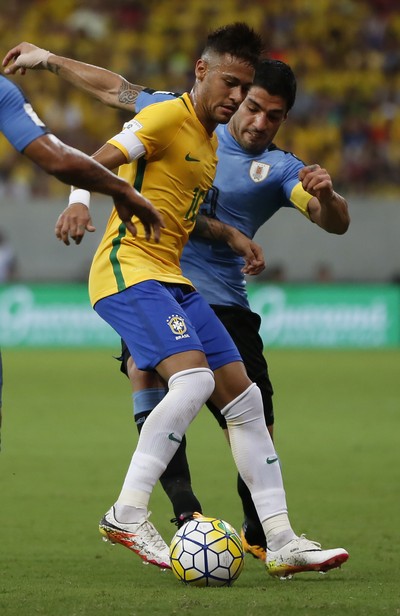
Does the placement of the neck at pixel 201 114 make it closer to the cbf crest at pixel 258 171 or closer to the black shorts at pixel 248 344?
the cbf crest at pixel 258 171

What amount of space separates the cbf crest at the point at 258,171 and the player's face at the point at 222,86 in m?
0.76

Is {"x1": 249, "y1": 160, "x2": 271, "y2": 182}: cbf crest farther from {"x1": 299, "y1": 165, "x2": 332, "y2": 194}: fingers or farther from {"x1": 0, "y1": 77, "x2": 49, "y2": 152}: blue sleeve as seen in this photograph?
{"x1": 0, "y1": 77, "x2": 49, "y2": 152}: blue sleeve

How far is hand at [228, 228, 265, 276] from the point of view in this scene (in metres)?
5.46

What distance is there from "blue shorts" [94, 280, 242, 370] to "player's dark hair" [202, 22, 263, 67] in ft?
3.37

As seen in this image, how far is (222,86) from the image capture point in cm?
503

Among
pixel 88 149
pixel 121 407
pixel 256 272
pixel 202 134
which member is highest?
pixel 88 149

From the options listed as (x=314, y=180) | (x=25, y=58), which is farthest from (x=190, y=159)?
(x=25, y=58)

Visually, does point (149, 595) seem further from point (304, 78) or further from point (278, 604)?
point (304, 78)

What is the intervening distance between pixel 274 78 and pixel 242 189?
1.86ft

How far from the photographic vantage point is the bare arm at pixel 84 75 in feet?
18.2

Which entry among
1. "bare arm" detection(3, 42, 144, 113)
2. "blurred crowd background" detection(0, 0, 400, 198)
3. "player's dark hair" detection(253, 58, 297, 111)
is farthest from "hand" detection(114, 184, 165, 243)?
"blurred crowd background" detection(0, 0, 400, 198)

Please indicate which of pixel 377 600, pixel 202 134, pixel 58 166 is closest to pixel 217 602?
pixel 377 600

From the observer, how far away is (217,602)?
4.25 metres

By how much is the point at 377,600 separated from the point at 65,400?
888 centimetres
